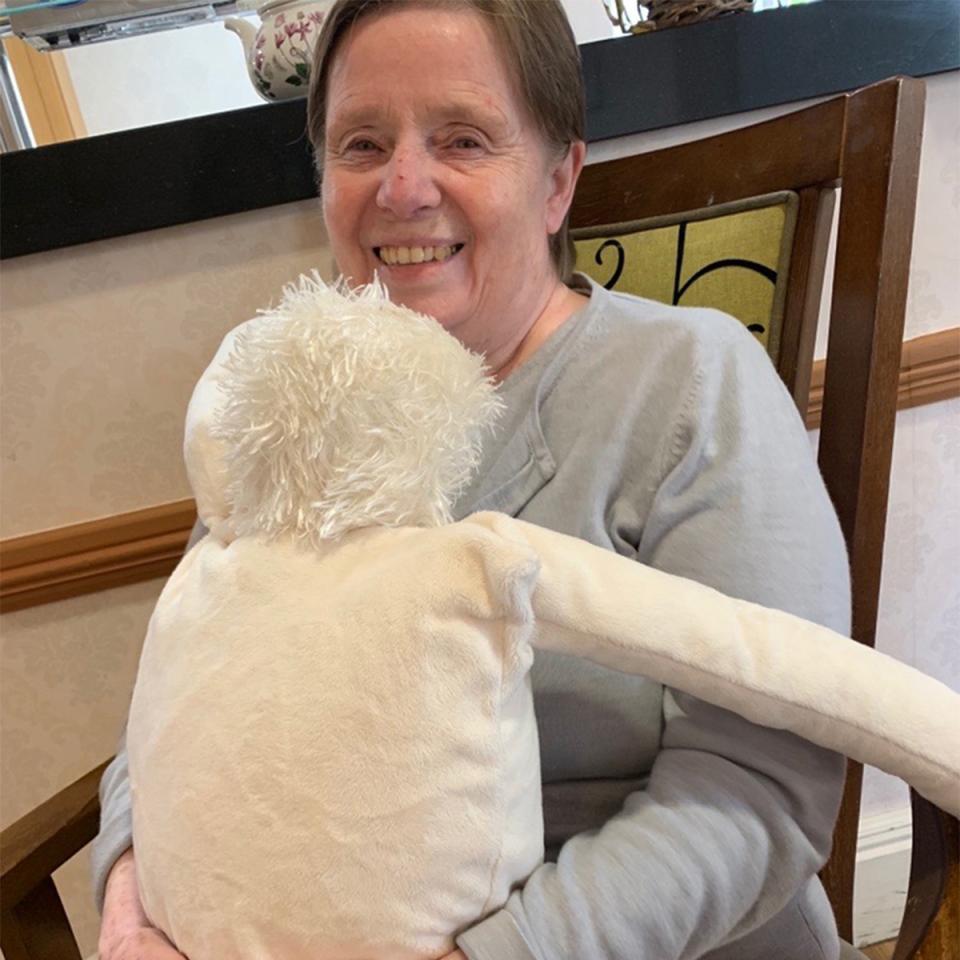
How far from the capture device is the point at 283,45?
3.44 ft

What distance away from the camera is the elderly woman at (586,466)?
22.9 inches

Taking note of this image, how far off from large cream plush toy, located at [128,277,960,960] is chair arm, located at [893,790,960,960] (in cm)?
6

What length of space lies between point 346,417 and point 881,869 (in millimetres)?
1241

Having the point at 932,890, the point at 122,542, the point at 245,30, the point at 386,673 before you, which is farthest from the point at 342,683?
the point at 245,30

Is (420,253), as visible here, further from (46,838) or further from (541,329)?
(46,838)

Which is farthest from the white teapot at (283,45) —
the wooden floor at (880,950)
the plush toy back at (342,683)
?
the wooden floor at (880,950)

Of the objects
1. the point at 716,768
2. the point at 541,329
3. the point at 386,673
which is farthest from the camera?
the point at 541,329

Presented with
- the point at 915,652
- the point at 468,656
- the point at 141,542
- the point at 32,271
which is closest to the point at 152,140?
the point at 32,271

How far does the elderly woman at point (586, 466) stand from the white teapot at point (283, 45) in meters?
0.21

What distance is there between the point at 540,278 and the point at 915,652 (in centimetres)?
86

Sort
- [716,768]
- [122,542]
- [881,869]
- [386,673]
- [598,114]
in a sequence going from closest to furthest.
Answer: [386,673] → [716,768] → [598,114] → [122,542] → [881,869]

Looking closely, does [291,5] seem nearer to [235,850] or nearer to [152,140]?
A: [152,140]

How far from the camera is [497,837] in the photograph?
1.73 ft

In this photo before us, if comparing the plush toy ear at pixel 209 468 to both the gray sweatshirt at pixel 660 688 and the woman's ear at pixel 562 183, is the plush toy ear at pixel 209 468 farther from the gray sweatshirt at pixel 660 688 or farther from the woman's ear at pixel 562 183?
the woman's ear at pixel 562 183
